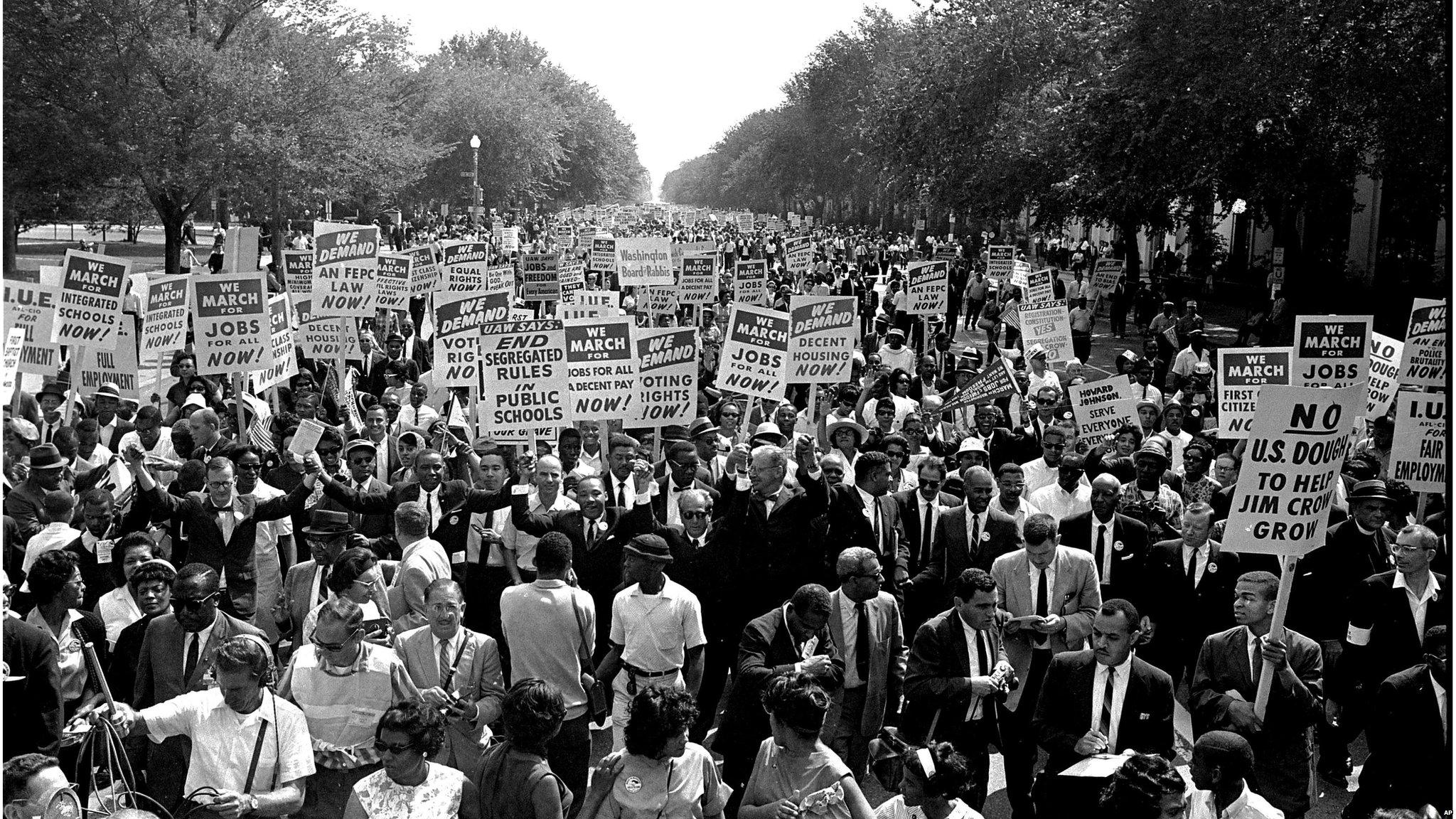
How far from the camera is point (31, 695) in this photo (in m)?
5.70

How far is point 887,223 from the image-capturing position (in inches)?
3460

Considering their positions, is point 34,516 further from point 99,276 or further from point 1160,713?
point 1160,713

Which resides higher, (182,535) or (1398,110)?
(1398,110)

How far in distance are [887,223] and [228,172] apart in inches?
2254

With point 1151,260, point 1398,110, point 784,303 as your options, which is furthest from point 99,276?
point 1151,260

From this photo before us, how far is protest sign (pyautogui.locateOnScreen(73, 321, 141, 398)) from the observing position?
13.7 meters

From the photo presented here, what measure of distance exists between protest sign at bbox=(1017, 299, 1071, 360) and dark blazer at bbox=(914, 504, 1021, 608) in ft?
30.3

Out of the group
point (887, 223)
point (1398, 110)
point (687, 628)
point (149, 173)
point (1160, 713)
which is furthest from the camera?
point (887, 223)

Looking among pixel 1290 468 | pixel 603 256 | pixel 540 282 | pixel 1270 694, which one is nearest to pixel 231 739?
pixel 1270 694

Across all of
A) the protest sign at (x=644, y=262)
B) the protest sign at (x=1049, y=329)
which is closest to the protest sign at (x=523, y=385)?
the protest sign at (x=1049, y=329)

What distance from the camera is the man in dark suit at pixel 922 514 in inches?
352

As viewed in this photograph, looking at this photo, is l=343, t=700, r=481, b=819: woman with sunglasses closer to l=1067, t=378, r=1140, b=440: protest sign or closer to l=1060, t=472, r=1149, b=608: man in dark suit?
l=1060, t=472, r=1149, b=608: man in dark suit

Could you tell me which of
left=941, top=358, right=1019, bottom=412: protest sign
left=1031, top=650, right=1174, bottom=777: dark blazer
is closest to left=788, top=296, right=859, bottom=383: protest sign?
left=941, top=358, right=1019, bottom=412: protest sign

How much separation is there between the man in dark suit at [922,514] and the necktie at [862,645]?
1.79 m
